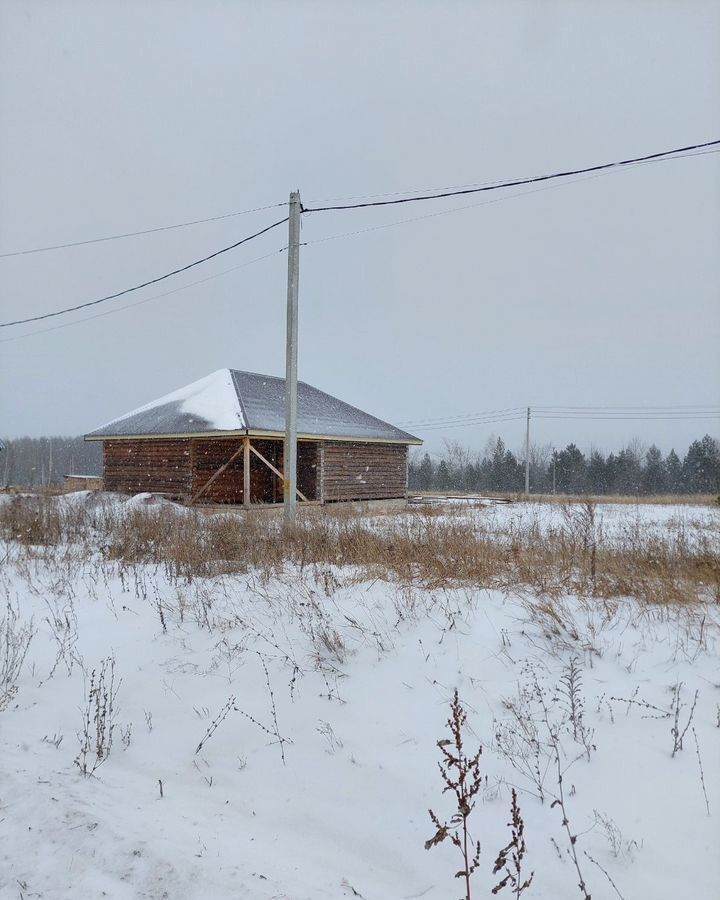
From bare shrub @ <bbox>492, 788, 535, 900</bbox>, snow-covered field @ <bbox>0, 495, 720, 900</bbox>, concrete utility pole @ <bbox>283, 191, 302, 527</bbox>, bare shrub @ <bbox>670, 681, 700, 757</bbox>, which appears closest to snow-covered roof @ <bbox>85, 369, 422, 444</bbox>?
concrete utility pole @ <bbox>283, 191, 302, 527</bbox>

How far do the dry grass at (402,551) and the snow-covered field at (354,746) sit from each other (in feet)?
1.53

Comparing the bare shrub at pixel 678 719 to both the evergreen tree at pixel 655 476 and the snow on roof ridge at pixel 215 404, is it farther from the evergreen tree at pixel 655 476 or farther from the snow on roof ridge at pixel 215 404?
the evergreen tree at pixel 655 476

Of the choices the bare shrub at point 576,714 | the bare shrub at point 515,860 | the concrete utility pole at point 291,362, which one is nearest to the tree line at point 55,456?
the concrete utility pole at point 291,362

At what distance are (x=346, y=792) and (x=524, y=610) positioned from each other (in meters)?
2.27

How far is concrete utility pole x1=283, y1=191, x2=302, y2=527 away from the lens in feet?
31.0

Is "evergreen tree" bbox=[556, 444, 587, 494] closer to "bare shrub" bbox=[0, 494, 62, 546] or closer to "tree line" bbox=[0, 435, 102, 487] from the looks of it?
"tree line" bbox=[0, 435, 102, 487]

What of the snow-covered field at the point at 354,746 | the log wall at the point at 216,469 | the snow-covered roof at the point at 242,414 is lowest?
the snow-covered field at the point at 354,746

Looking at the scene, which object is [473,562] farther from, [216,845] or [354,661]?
[216,845]

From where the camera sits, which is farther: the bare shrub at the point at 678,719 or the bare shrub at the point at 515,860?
the bare shrub at the point at 678,719

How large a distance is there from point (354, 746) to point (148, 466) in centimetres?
1861

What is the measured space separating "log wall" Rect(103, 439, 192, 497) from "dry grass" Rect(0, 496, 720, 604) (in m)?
9.23

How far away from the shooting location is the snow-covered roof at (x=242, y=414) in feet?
59.7

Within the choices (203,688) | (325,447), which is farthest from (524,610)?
(325,447)

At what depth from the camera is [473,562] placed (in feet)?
19.6
